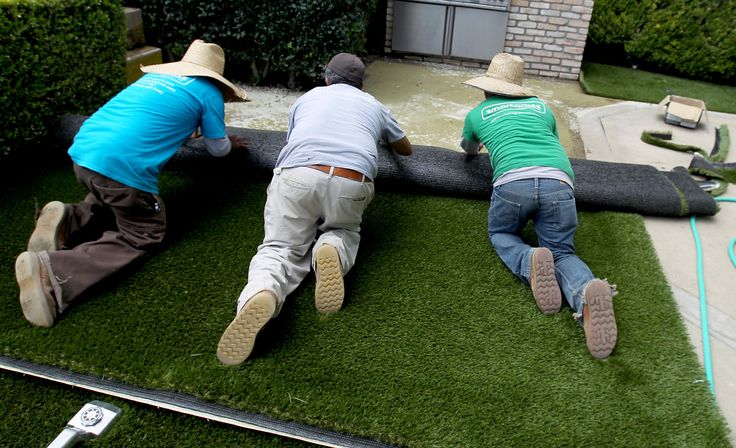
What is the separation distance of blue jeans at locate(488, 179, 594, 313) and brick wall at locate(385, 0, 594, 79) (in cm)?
431

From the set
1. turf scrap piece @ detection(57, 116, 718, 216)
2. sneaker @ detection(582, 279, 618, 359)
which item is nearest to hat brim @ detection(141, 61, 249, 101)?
turf scrap piece @ detection(57, 116, 718, 216)

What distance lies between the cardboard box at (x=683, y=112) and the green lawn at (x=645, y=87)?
26.3 inches

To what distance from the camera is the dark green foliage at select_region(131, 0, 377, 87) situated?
531 centimetres

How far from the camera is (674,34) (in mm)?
6938

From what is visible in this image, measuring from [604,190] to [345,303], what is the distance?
1922mm

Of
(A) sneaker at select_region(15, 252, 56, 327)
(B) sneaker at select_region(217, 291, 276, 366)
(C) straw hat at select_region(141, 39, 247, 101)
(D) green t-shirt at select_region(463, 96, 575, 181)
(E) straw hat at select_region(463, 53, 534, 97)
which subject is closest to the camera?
(B) sneaker at select_region(217, 291, 276, 366)

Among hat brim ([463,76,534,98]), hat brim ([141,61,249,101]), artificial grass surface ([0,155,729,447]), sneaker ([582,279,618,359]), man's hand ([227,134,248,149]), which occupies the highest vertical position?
hat brim ([141,61,249,101])

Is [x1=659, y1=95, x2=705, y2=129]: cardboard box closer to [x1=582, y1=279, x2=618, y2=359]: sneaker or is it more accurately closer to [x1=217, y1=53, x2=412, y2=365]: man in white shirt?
[x1=582, y1=279, x2=618, y2=359]: sneaker

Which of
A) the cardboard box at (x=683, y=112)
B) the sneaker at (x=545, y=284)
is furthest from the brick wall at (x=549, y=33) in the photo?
the sneaker at (x=545, y=284)

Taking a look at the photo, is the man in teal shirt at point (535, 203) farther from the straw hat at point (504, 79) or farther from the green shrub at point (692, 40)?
the green shrub at point (692, 40)

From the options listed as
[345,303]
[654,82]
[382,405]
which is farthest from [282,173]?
[654,82]

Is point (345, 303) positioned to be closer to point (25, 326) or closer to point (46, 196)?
point (25, 326)

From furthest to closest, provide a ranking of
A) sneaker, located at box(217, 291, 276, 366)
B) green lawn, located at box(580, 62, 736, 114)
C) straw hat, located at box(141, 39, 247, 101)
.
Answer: green lawn, located at box(580, 62, 736, 114) → straw hat, located at box(141, 39, 247, 101) → sneaker, located at box(217, 291, 276, 366)

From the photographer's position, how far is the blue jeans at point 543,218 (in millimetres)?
2836
